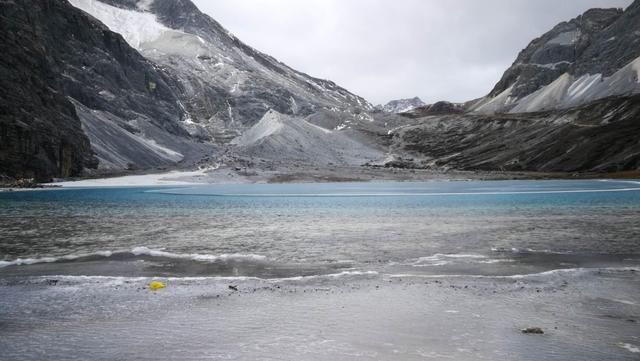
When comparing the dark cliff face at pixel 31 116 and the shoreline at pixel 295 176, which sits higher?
the dark cliff face at pixel 31 116

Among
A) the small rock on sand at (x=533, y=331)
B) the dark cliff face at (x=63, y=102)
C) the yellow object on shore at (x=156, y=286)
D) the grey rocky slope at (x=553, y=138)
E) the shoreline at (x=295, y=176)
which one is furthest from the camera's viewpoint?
the grey rocky slope at (x=553, y=138)

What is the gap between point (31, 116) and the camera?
10075cm

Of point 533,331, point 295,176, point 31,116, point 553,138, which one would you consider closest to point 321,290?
point 533,331

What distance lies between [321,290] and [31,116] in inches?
4078

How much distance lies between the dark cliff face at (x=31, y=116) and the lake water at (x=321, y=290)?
245 ft

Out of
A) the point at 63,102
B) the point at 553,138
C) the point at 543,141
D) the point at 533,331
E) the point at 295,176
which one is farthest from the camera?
the point at 543,141

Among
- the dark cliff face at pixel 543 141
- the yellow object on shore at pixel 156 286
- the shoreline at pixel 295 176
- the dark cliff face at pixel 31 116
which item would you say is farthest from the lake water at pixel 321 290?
the dark cliff face at pixel 543 141

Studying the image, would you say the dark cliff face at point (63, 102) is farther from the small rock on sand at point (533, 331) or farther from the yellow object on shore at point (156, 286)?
the small rock on sand at point (533, 331)

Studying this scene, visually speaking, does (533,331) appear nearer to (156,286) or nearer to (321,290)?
(321,290)

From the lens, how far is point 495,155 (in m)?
152

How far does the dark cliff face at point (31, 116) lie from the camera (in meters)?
94.2

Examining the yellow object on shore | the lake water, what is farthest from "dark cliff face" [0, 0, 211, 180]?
the yellow object on shore

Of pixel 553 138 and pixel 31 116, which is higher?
pixel 31 116

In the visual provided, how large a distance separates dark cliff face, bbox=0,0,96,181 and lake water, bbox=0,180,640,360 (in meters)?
74.7
